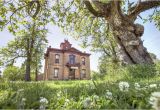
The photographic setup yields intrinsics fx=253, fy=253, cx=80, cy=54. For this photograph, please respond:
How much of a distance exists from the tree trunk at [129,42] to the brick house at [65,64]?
122 feet

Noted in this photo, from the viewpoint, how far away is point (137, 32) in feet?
44.2

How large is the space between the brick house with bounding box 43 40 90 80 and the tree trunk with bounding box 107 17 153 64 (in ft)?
122

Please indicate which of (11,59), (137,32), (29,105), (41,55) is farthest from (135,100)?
(41,55)

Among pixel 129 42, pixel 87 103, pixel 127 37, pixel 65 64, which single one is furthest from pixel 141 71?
A: pixel 65 64

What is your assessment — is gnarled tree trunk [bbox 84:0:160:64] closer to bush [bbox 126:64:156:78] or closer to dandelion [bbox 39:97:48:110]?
bush [bbox 126:64:156:78]

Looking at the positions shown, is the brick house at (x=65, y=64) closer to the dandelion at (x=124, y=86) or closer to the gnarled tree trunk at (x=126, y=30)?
the gnarled tree trunk at (x=126, y=30)

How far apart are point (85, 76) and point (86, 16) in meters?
37.2

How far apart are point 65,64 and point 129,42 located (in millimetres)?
39890

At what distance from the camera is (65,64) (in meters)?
52.5

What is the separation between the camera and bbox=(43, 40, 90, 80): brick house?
5078cm

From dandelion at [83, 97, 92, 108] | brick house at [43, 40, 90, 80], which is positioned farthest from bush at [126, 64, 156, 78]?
brick house at [43, 40, 90, 80]

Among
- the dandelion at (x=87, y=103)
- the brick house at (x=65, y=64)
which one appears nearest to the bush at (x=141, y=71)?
the dandelion at (x=87, y=103)

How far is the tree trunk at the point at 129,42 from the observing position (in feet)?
42.8

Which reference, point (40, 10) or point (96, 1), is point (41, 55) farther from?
point (96, 1)
